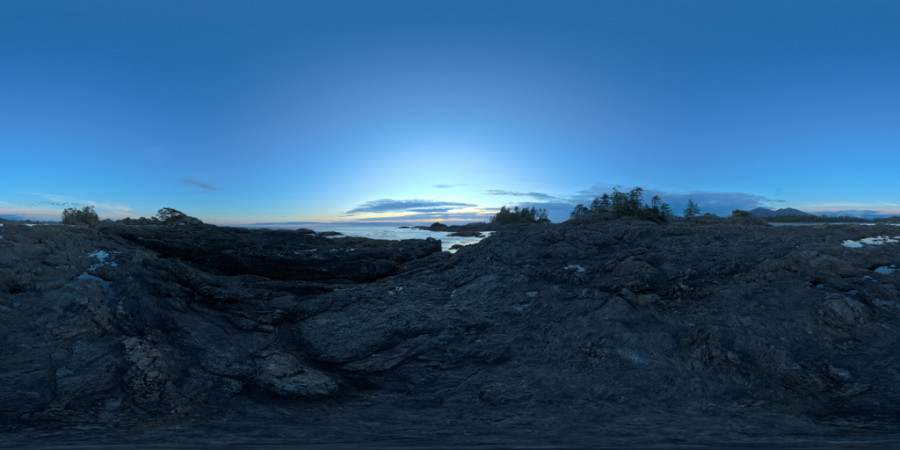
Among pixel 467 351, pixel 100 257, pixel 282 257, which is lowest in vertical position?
pixel 467 351

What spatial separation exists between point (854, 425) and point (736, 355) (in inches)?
81.7

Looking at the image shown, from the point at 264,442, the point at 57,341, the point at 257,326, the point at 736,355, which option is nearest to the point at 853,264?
the point at 736,355

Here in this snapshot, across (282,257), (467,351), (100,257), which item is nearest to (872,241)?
(467,351)

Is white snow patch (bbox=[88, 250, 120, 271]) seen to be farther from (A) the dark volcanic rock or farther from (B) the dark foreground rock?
(A) the dark volcanic rock

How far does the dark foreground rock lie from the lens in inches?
278

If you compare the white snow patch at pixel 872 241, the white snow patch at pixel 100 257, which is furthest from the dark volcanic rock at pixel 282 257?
the white snow patch at pixel 872 241

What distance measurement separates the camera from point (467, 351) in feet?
33.0

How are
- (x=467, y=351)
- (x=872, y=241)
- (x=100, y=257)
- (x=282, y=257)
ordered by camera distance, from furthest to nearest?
(x=282, y=257) < (x=872, y=241) < (x=100, y=257) < (x=467, y=351)

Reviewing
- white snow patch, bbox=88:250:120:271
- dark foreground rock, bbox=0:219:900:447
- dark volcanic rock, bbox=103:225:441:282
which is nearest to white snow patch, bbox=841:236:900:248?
dark foreground rock, bbox=0:219:900:447

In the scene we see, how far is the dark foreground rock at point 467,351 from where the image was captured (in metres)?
7.05

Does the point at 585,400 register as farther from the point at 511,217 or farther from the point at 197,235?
the point at 511,217

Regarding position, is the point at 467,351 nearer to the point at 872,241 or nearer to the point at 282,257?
the point at 282,257

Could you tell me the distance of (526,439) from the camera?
6.55 m

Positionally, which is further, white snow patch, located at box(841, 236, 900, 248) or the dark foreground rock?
white snow patch, located at box(841, 236, 900, 248)
